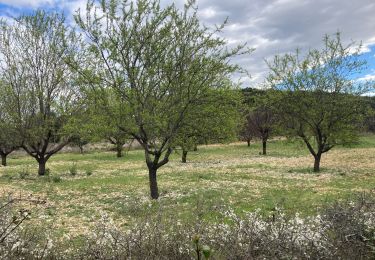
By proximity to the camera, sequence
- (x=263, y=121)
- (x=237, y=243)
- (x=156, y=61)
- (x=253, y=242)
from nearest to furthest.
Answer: (x=237, y=243) < (x=253, y=242) < (x=156, y=61) < (x=263, y=121)

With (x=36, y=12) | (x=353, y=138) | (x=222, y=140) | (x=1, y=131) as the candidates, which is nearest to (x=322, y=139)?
(x=353, y=138)

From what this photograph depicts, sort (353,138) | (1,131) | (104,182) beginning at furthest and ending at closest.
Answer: (1,131), (353,138), (104,182)

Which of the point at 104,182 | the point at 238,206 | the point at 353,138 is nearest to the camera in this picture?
the point at 238,206

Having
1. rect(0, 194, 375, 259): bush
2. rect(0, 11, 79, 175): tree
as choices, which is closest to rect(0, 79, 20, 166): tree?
rect(0, 11, 79, 175): tree

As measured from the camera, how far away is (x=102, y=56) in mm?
15914

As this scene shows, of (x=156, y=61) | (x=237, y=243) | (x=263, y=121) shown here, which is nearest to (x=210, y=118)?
(x=156, y=61)

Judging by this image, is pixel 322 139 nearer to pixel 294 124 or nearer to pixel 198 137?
pixel 294 124

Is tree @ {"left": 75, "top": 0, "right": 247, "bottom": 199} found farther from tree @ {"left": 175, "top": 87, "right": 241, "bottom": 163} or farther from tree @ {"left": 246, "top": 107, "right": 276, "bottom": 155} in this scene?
tree @ {"left": 246, "top": 107, "right": 276, "bottom": 155}

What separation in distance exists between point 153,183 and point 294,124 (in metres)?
15.4

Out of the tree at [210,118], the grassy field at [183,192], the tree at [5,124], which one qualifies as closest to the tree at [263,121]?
the grassy field at [183,192]

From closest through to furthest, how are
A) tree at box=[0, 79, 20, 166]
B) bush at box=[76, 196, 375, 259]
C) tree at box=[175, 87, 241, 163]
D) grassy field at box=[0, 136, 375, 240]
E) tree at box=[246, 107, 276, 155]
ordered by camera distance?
bush at box=[76, 196, 375, 259] → grassy field at box=[0, 136, 375, 240] → tree at box=[175, 87, 241, 163] → tree at box=[0, 79, 20, 166] → tree at box=[246, 107, 276, 155]

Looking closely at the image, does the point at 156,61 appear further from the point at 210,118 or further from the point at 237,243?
the point at 237,243

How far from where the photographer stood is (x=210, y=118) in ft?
54.0

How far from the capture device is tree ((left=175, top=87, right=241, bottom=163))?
1609 cm
